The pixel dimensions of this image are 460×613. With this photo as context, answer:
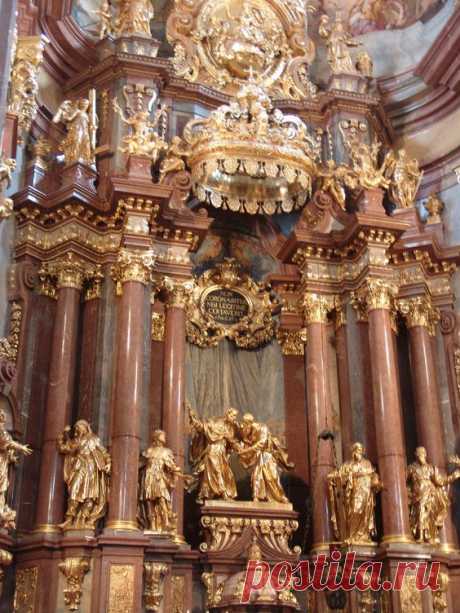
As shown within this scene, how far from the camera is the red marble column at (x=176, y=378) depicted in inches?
506

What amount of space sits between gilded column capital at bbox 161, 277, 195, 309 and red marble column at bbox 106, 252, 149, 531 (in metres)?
0.65

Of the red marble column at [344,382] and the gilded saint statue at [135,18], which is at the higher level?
the gilded saint statue at [135,18]

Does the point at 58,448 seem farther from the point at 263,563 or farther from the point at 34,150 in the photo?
the point at 34,150

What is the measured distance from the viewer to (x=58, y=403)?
41.8 ft

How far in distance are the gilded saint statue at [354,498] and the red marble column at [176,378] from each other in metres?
2.38

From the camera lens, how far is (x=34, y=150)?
14.6 metres

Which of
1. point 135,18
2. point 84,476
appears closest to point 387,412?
point 84,476

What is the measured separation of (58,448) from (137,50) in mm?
7443

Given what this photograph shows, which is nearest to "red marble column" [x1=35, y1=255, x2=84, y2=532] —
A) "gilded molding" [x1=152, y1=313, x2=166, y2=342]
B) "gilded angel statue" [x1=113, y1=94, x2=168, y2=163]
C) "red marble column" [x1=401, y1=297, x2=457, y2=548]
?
"gilded molding" [x1=152, y1=313, x2=166, y2=342]

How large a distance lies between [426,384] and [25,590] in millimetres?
7200

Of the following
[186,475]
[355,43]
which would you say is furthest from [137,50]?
[186,475]

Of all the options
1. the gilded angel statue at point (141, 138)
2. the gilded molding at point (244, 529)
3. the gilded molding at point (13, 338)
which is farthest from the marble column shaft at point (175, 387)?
the gilded angel statue at point (141, 138)

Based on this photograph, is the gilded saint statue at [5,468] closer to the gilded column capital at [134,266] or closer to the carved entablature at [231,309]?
the gilded column capital at [134,266]

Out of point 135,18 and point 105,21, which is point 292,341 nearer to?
point 135,18
